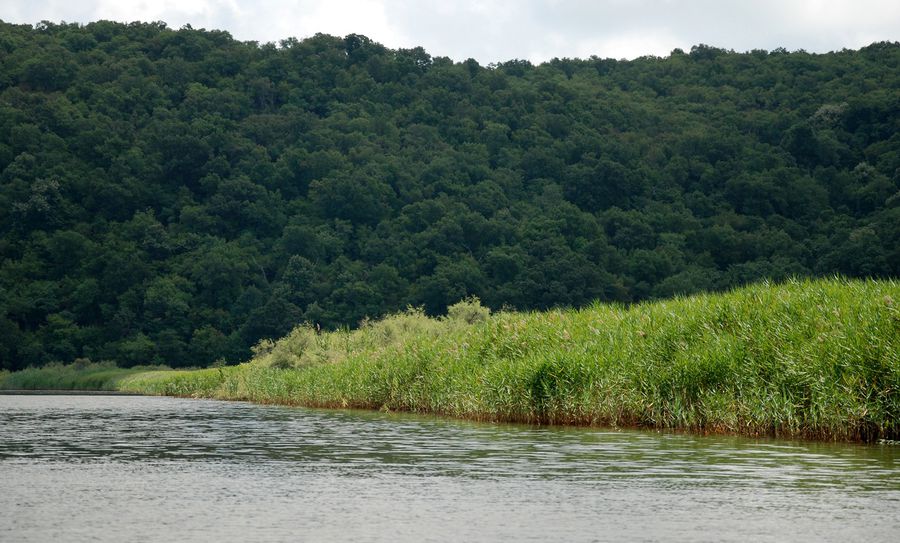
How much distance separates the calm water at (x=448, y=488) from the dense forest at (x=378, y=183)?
83.0 metres

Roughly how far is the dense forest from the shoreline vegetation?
7256 centimetres

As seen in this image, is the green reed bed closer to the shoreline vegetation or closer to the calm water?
the shoreline vegetation

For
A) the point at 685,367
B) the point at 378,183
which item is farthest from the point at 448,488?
the point at 378,183

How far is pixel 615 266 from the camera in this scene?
115375 millimetres

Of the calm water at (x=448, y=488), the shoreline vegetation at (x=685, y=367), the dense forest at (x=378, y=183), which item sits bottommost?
the calm water at (x=448, y=488)

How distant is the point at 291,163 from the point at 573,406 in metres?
109

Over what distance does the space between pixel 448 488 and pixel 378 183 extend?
113710 millimetres

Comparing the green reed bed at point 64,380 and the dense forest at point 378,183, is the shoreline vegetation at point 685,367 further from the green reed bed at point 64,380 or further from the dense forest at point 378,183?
the dense forest at point 378,183

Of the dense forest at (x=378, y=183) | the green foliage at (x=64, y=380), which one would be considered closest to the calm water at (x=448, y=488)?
the green foliage at (x=64, y=380)

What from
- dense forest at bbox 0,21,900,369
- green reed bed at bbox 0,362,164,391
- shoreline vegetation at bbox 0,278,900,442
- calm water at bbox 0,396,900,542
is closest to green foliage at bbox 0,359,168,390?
green reed bed at bbox 0,362,164,391

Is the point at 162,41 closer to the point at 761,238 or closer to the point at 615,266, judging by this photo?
the point at 615,266

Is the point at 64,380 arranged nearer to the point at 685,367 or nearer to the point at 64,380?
the point at 64,380

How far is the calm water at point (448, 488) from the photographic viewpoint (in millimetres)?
11734

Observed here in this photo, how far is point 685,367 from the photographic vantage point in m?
23.4
